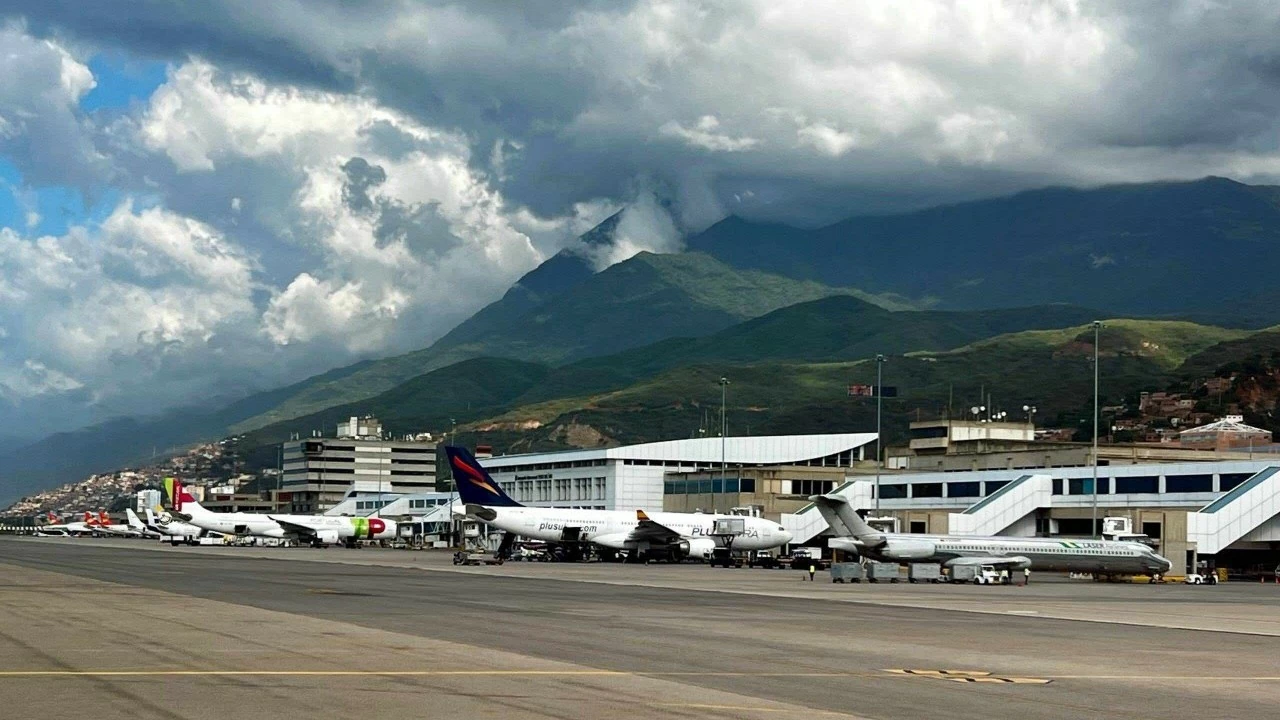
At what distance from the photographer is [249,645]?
3381cm

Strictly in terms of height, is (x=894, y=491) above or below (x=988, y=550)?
above

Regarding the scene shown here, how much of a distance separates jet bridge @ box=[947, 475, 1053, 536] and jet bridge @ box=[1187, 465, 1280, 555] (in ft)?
62.1

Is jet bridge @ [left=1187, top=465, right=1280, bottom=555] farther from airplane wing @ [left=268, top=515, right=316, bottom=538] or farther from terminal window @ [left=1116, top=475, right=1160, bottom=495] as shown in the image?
airplane wing @ [left=268, top=515, right=316, bottom=538]

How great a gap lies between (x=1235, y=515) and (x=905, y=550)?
111 ft

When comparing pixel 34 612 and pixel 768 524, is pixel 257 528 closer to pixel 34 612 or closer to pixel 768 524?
pixel 768 524

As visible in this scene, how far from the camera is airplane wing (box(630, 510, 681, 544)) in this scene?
12654cm

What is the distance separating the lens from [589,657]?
33.1 meters

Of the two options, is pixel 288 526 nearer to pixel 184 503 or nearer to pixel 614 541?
pixel 184 503

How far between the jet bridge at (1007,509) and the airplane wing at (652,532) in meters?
24.3

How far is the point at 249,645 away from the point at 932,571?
68689mm

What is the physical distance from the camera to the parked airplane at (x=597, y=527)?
128 m

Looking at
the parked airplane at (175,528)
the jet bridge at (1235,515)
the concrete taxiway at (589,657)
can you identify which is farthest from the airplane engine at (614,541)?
the parked airplane at (175,528)

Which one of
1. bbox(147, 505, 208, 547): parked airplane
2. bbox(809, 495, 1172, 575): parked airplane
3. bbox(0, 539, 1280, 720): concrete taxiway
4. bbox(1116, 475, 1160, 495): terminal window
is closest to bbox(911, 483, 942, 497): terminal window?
bbox(1116, 475, 1160, 495): terminal window

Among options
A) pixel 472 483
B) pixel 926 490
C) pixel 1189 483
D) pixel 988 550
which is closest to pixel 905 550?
pixel 988 550
